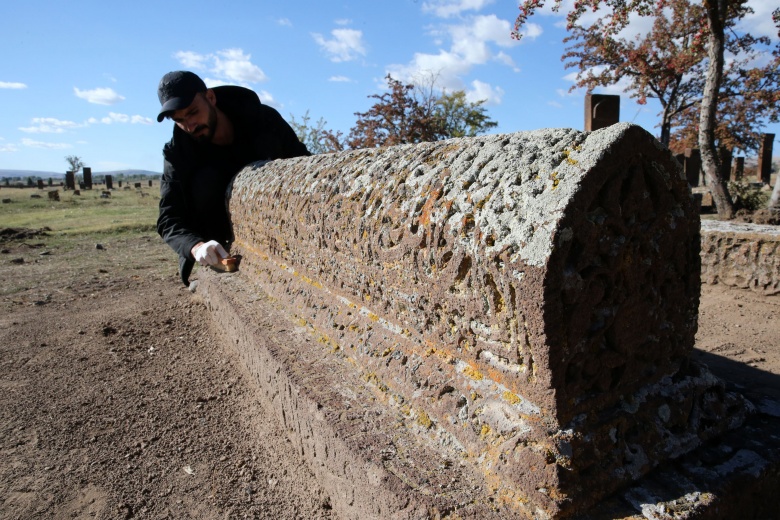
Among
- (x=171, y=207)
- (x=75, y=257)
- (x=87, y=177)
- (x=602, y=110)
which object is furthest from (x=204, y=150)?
(x=87, y=177)

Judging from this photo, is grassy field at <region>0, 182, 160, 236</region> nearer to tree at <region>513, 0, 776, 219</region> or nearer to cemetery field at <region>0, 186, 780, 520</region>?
cemetery field at <region>0, 186, 780, 520</region>

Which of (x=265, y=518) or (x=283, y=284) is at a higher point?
(x=283, y=284)

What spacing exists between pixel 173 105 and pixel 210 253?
Answer: 101 cm

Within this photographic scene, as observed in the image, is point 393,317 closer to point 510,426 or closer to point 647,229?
point 510,426

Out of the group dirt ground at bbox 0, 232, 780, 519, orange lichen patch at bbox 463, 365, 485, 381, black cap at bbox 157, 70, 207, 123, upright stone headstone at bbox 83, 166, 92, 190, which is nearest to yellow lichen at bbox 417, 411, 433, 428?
orange lichen patch at bbox 463, 365, 485, 381

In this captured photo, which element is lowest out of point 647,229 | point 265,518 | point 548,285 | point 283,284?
point 265,518

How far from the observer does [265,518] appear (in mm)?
1698

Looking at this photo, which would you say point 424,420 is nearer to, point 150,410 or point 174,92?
point 150,410

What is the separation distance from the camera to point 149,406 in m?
2.54

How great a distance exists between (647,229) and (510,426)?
62 cm

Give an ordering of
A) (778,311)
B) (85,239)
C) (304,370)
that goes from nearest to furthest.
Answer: (304,370) → (778,311) → (85,239)

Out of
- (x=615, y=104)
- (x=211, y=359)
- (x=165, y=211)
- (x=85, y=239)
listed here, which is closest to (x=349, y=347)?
(x=211, y=359)

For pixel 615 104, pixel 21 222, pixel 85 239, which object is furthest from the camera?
pixel 21 222

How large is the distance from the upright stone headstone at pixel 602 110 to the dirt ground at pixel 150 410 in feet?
13.2
